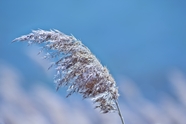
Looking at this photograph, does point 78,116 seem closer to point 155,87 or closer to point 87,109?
point 87,109

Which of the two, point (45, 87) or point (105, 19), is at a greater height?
point (105, 19)

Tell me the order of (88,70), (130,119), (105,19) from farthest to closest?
(105,19), (130,119), (88,70)

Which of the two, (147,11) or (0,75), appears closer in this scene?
(0,75)

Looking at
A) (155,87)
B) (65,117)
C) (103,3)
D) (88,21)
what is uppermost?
(103,3)

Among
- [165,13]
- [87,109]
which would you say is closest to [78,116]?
[87,109]

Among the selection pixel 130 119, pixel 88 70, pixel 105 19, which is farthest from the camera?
pixel 105 19
